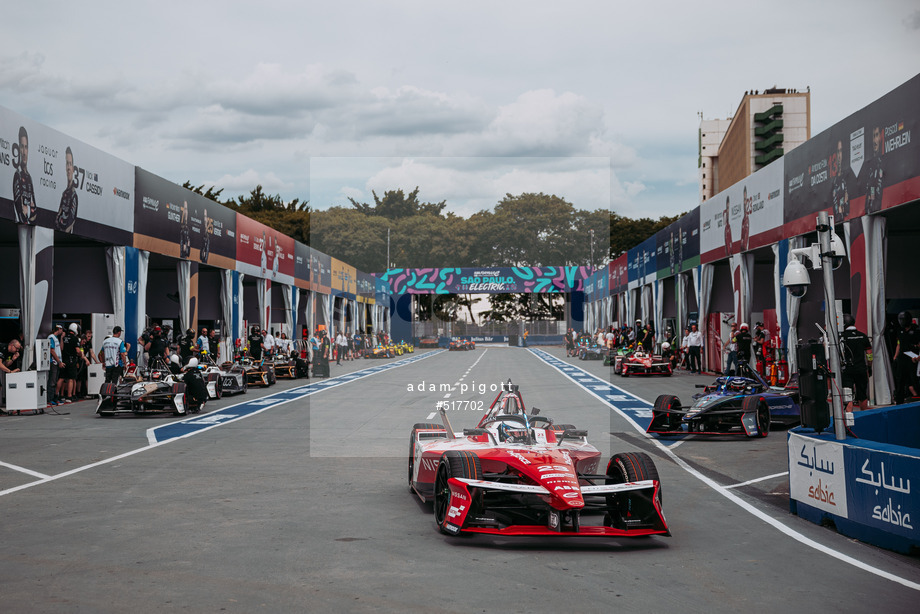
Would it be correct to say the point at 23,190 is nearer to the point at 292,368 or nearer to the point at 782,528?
the point at 292,368

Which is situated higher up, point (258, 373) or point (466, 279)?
point (466, 279)

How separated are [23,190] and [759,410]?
1702cm

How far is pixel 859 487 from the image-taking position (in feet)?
23.6

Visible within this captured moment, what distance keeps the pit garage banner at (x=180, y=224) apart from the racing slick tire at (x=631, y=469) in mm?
22495

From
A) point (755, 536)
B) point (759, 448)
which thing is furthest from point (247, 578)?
point (759, 448)

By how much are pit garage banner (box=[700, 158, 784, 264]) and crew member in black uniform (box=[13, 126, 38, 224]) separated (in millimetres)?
20133

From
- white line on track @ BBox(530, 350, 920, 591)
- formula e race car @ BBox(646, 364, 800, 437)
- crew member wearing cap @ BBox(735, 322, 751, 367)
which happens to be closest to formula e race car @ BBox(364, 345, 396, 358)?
crew member wearing cap @ BBox(735, 322, 751, 367)

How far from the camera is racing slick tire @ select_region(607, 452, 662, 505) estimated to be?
23.7 feet

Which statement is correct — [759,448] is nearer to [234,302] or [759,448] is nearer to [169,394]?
[169,394]

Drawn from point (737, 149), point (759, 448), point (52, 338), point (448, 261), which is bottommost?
point (759, 448)

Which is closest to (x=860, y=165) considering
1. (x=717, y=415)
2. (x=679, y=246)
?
(x=717, y=415)

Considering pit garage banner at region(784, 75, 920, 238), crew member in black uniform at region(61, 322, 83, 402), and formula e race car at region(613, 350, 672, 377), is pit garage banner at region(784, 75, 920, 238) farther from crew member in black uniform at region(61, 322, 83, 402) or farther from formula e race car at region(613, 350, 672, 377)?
crew member in black uniform at region(61, 322, 83, 402)

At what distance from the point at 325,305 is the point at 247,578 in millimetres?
44780

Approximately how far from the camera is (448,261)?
1589cm
